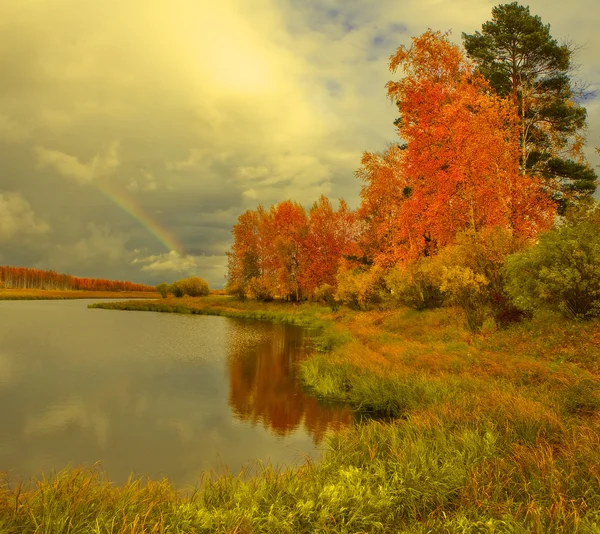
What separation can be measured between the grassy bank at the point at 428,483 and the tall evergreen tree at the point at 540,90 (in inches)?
711

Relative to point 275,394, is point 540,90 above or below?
above

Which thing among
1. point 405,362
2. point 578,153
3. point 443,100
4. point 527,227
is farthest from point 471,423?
point 578,153

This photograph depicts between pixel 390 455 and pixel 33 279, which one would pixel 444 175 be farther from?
pixel 33 279

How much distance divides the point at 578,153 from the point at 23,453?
29.7 meters

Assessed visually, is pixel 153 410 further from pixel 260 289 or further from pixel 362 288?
pixel 260 289

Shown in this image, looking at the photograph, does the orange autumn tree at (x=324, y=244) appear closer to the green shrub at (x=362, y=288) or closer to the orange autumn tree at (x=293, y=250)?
the orange autumn tree at (x=293, y=250)

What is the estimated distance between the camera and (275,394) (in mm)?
14625

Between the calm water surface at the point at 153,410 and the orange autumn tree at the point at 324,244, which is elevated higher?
the orange autumn tree at the point at 324,244

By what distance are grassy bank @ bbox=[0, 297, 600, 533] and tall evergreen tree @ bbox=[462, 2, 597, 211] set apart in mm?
18049

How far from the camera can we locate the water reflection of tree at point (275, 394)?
11531 millimetres

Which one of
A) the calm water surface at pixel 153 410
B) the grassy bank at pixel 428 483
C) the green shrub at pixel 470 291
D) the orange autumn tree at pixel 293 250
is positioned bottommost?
the calm water surface at pixel 153 410

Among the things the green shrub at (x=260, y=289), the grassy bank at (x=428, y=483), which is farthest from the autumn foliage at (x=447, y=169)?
the green shrub at (x=260, y=289)

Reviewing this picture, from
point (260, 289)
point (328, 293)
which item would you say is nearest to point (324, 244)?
point (328, 293)

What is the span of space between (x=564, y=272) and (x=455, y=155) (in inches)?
→ 351
